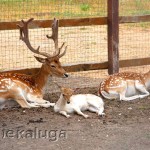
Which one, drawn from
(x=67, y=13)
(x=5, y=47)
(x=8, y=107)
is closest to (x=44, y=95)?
(x=8, y=107)

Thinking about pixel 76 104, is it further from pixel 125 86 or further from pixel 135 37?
pixel 135 37

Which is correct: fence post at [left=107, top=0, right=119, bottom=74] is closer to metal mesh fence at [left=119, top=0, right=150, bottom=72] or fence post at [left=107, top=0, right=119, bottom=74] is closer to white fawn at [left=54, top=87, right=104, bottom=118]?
metal mesh fence at [left=119, top=0, right=150, bottom=72]

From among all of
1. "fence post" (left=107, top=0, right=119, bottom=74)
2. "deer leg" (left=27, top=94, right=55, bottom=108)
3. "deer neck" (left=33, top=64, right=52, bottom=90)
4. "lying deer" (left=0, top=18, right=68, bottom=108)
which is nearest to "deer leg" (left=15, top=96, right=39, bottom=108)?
"lying deer" (left=0, top=18, right=68, bottom=108)

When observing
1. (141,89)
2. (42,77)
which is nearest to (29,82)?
(42,77)

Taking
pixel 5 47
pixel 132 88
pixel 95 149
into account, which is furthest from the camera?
pixel 5 47

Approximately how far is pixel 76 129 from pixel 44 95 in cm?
A: 184

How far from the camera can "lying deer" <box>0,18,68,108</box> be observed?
779 centimetres

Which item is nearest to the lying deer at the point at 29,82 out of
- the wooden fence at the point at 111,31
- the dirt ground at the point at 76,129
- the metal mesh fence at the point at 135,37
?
the dirt ground at the point at 76,129

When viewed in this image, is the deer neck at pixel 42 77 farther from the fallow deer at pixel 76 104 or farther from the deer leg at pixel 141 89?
the deer leg at pixel 141 89

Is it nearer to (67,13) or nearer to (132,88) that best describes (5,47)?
(67,13)

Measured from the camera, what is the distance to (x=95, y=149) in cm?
618

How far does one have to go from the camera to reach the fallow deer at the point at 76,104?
7367 mm

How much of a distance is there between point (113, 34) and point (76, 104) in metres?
2.07

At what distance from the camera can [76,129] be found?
693cm
